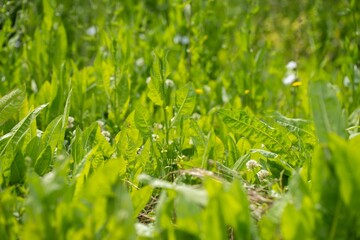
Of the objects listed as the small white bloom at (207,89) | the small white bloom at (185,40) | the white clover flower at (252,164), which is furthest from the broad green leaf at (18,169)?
the small white bloom at (185,40)

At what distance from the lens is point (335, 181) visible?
1282 millimetres

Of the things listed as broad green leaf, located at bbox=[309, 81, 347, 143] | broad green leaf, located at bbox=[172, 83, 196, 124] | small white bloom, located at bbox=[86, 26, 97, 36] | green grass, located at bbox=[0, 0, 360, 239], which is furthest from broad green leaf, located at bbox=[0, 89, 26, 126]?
small white bloom, located at bbox=[86, 26, 97, 36]

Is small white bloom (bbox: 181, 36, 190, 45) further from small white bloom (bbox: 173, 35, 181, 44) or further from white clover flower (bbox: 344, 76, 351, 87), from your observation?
white clover flower (bbox: 344, 76, 351, 87)

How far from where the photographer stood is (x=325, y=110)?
5.15 ft

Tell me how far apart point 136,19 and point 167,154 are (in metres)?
1.87

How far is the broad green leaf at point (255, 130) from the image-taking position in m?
2.05

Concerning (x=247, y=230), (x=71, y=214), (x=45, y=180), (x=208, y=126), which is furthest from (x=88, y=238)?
(x=208, y=126)

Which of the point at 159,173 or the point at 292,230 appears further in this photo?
the point at 159,173

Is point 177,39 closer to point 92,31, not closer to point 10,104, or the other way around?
point 92,31

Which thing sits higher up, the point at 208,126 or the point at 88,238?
the point at 88,238

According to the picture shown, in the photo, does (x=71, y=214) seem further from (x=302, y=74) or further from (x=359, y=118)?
(x=302, y=74)

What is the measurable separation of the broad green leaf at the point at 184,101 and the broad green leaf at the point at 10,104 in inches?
22.3

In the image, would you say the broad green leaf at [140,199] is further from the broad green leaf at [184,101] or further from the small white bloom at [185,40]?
the small white bloom at [185,40]

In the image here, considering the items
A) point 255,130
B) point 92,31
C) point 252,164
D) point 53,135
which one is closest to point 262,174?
point 252,164
